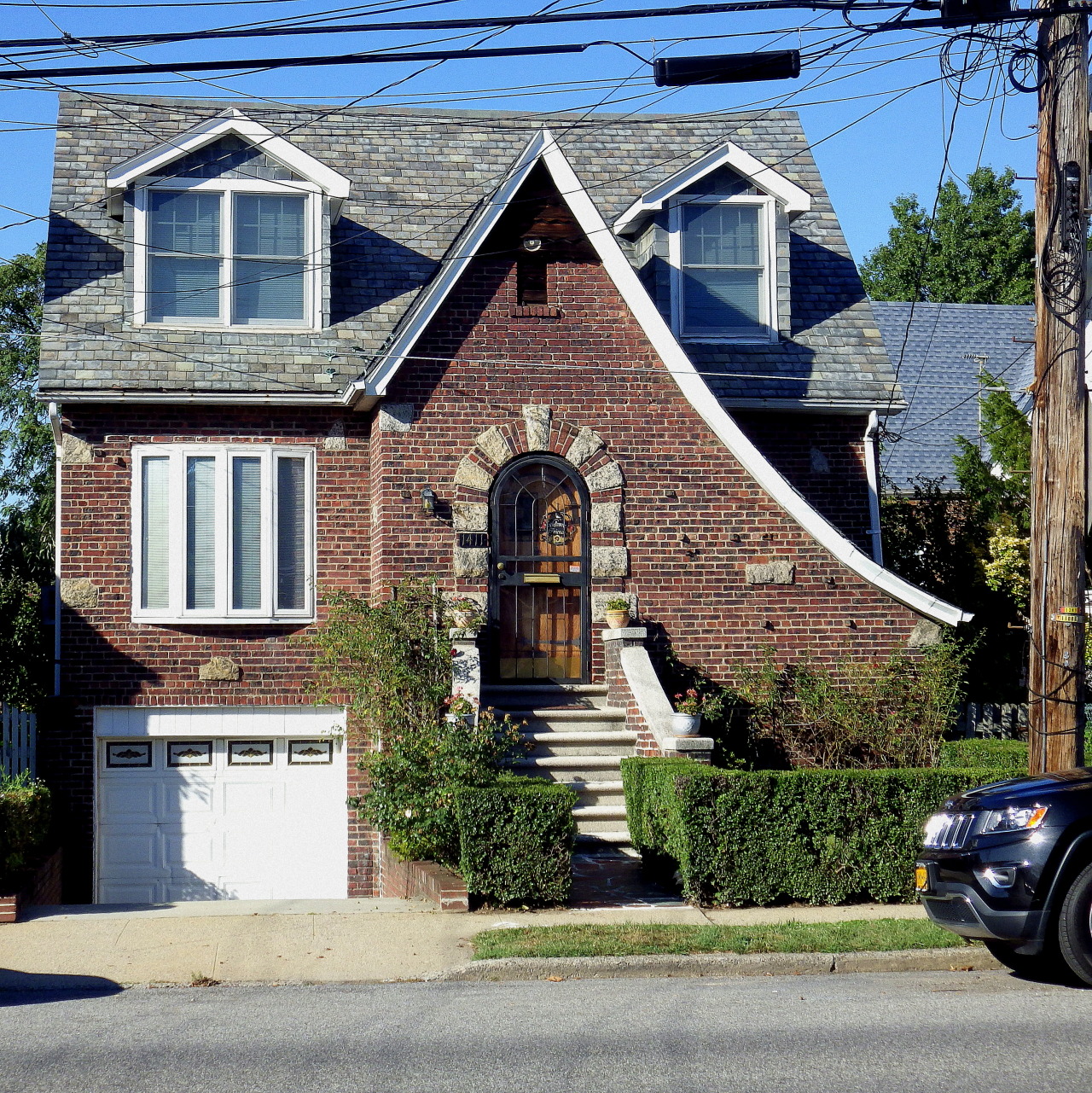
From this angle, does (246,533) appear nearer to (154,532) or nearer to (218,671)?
(154,532)

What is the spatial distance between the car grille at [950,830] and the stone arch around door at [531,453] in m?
6.32

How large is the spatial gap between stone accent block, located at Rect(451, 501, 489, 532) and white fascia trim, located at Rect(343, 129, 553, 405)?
1.49 meters

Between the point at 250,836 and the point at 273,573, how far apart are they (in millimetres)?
2980

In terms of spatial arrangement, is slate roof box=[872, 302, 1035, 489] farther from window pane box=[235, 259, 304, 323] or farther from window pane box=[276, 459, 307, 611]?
window pane box=[276, 459, 307, 611]

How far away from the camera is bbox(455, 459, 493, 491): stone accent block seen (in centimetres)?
1498

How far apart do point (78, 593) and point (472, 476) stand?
460 centimetres

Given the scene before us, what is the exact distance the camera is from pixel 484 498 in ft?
49.3

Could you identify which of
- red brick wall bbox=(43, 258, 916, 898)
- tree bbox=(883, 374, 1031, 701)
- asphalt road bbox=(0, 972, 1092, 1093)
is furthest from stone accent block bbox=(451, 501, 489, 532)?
asphalt road bbox=(0, 972, 1092, 1093)

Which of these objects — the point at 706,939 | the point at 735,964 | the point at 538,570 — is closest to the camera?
the point at 735,964

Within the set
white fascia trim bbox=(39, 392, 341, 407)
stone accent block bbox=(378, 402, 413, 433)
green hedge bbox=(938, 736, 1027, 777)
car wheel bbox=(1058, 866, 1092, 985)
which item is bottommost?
car wheel bbox=(1058, 866, 1092, 985)

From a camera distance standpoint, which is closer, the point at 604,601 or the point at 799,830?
the point at 799,830

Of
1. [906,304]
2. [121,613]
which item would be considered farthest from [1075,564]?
[906,304]

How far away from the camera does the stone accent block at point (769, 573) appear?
15.2 metres

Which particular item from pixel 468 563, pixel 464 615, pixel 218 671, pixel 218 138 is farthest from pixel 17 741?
pixel 218 138
